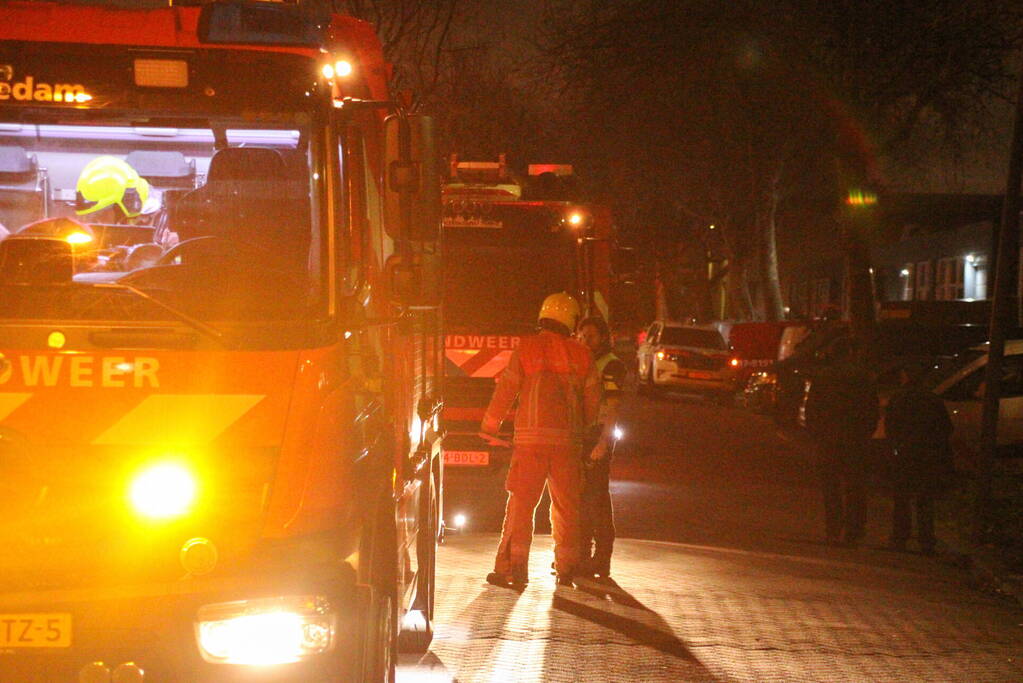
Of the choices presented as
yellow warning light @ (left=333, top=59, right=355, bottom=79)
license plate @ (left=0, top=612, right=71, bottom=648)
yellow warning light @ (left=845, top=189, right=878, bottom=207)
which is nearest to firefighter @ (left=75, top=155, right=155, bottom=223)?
yellow warning light @ (left=333, top=59, right=355, bottom=79)

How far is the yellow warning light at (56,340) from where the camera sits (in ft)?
15.5

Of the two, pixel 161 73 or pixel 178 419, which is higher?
pixel 161 73

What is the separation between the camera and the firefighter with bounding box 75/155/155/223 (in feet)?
16.9

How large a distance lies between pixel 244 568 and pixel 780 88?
25272 millimetres

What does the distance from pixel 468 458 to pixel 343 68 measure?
9.04 metres

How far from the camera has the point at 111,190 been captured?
5164 millimetres

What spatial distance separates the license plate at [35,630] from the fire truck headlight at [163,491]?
41 centimetres

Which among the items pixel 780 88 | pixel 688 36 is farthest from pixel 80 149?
pixel 780 88

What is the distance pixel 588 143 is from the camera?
30922mm

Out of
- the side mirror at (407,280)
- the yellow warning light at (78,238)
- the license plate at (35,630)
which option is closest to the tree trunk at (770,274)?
the side mirror at (407,280)

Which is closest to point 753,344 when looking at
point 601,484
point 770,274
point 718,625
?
point 770,274

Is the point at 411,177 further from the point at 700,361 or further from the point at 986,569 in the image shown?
the point at 700,361

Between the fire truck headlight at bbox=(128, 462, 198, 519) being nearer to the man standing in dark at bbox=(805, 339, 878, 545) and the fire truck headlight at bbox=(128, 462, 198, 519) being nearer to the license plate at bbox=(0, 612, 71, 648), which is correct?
the license plate at bbox=(0, 612, 71, 648)

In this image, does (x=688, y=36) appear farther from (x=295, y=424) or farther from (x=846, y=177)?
(x=295, y=424)
